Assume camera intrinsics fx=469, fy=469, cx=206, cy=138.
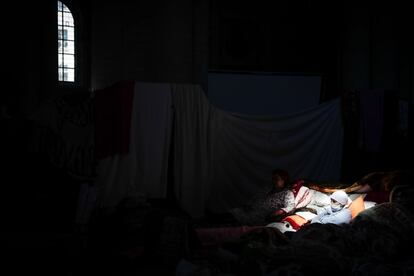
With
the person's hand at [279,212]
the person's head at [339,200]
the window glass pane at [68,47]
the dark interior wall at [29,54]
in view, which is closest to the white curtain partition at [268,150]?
the person's hand at [279,212]

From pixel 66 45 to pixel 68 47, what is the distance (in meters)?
0.04

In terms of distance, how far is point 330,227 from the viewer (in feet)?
10.2

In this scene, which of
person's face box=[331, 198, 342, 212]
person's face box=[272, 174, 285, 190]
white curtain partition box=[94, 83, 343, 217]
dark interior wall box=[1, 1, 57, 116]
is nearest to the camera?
person's face box=[331, 198, 342, 212]

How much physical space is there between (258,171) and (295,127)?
617mm

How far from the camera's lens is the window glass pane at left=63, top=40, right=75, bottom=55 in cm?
723

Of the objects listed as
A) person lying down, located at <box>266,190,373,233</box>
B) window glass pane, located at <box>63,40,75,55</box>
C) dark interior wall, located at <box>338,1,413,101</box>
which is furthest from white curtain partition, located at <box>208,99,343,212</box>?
window glass pane, located at <box>63,40,75,55</box>

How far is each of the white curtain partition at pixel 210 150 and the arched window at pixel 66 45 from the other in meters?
3.17

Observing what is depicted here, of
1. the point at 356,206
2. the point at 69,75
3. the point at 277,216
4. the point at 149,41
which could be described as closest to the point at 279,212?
the point at 277,216

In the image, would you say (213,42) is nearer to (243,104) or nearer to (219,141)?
(243,104)

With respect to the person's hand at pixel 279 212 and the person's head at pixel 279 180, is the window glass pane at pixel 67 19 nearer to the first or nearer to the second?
the person's head at pixel 279 180

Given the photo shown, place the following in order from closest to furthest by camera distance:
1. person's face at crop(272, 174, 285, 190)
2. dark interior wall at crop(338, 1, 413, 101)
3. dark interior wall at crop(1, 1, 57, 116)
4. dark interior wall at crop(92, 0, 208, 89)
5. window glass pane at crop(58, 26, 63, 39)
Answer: person's face at crop(272, 174, 285, 190) → dark interior wall at crop(338, 1, 413, 101) → dark interior wall at crop(1, 1, 57, 116) → dark interior wall at crop(92, 0, 208, 89) → window glass pane at crop(58, 26, 63, 39)

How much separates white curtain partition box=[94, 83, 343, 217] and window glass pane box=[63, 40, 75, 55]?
323 cm

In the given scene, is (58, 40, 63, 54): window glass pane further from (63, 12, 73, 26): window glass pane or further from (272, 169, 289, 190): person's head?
(272, 169, 289, 190): person's head

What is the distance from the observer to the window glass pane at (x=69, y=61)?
7.22 meters
